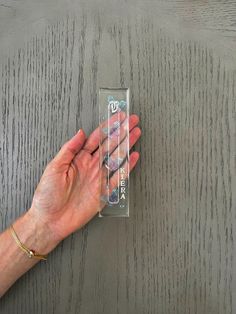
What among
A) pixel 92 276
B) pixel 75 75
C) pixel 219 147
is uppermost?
pixel 75 75

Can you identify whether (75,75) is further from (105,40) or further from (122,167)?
(122,167)

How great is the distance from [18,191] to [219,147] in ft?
1.33

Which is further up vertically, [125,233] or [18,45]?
[18,45]

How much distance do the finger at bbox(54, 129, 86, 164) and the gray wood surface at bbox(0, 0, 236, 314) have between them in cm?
4

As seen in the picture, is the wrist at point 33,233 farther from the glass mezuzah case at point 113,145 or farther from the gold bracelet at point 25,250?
the glass mezuzah case at point 113,145

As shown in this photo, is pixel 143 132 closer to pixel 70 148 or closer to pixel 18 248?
pixel 70 148

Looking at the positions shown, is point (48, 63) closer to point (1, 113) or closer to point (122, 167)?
point (1, 113)

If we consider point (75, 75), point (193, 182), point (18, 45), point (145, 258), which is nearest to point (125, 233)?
point (145, 258)

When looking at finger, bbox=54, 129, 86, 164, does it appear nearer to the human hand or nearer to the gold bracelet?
the human hand

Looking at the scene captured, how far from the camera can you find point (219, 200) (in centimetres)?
85

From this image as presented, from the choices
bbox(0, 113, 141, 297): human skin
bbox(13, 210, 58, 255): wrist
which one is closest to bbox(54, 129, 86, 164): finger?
bbox(0, 113, 141, 297): human skin

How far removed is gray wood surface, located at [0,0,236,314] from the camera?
0.85 m

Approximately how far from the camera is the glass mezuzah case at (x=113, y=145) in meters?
0.82

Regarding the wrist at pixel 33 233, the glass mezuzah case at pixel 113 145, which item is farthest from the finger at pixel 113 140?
the wrist at pixel 33 233
